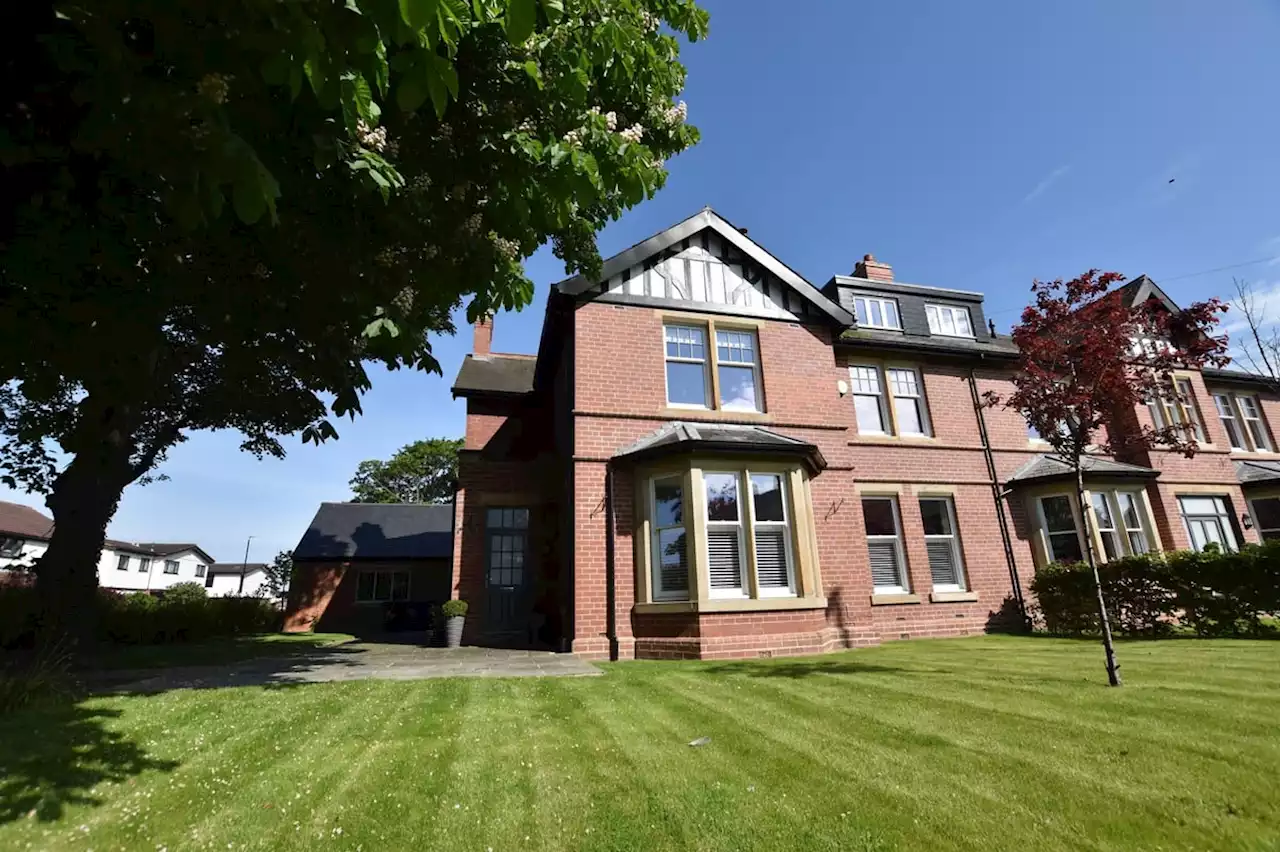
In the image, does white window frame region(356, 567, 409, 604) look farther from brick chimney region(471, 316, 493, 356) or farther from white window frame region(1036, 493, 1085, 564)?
white window frame region(1036, 493, 1085, 564)

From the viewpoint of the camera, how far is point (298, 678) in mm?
8062

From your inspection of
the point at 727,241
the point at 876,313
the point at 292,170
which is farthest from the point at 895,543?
the point at 292,170

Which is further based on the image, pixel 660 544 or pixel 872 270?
pixel 872 270

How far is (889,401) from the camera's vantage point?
1486 cm

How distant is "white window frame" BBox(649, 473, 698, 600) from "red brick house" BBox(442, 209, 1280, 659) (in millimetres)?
A: 39

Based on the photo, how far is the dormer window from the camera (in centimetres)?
1647

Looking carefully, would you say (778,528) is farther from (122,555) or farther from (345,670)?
(122,555)

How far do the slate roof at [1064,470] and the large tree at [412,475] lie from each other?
47316 mm

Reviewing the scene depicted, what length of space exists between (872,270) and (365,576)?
23979 mm

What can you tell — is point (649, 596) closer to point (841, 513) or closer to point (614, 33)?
point (841, 513)

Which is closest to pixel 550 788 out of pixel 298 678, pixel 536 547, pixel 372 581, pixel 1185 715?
pixel 1185 715

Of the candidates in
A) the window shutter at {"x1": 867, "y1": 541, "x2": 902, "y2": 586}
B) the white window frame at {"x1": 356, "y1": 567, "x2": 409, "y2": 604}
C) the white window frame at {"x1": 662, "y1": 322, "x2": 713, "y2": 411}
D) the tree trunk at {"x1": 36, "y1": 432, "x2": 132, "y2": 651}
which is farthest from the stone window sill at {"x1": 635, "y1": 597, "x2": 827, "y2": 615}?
the white window frame at {"x1": 356, "y1": 567, "x2": 409, "y2": 604}

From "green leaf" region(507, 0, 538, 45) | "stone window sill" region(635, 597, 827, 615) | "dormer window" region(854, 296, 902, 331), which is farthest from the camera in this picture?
"dormer window" region(854, 296, 902, 331)

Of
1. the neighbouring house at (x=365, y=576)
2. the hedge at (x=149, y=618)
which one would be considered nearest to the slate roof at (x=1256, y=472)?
the neighbouring house at (x=365, y=576)
